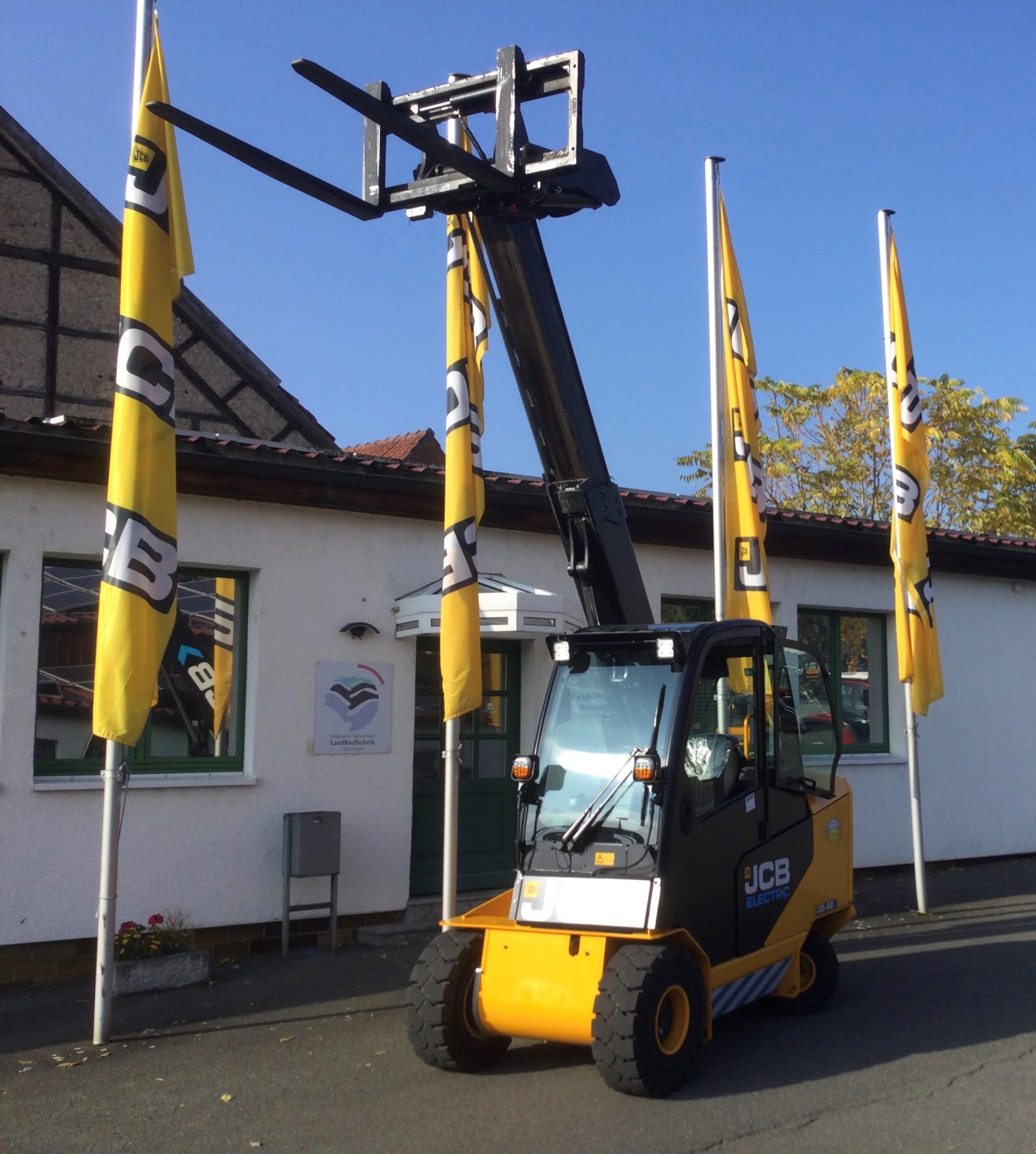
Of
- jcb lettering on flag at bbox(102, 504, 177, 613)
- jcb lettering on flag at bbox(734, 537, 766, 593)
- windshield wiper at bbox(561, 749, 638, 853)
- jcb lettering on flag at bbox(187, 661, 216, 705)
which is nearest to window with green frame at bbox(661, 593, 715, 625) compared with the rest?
jcb lettering on flag at bbox(734, 537, 766, 593)

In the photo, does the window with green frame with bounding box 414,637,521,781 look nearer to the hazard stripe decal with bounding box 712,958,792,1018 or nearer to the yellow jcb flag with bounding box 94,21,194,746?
the yellow jcb flag with bounding box 94,21,194,746

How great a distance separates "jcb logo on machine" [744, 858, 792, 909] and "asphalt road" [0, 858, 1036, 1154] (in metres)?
0.78

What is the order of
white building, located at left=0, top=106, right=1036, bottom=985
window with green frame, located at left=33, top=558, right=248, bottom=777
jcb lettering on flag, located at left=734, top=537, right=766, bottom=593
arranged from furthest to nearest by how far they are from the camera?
jcb lettering on flag, located at left=734, top=537, right=766, bottom=593, window with green frame, located at left=33, top=558, right=248, bottom=777, white building, located at left=0, top=106, right=1036, bottom=985

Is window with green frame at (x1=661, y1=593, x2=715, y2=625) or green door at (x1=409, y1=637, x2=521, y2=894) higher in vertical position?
window with green frame at (x1=661, y1=593, x2=715, y2=625)

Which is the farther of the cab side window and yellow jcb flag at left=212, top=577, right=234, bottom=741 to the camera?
yellow jcb flag at left=212, top=577, right=234, bottom=741

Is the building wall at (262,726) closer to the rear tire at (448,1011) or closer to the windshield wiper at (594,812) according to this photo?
the rear tire at (448,1011)

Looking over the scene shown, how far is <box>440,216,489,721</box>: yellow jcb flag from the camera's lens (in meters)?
8.27

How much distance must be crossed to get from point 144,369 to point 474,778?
17.2 feet

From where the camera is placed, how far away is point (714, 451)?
1074 centimetres

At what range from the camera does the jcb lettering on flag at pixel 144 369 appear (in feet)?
23.3

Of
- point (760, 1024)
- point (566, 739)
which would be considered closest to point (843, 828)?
point (760, 1024)

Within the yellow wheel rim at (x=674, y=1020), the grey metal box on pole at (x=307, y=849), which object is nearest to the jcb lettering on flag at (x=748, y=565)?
the grey metal box on pole at (x=307, y=849)

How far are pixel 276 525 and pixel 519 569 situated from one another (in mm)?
2380

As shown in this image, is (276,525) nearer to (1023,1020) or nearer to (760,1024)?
(760,1024)
